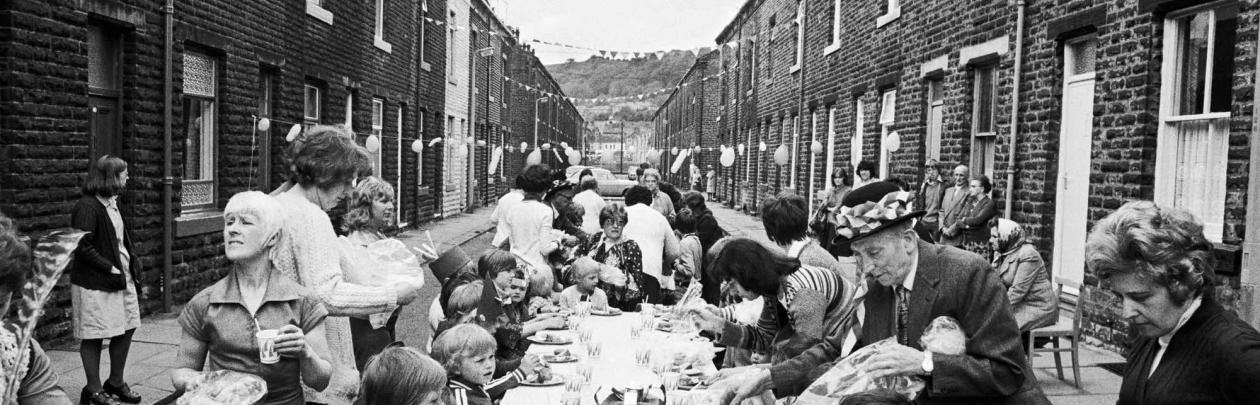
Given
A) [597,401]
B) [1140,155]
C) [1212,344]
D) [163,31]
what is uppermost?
[163,31]

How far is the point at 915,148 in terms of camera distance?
15719 millimetres

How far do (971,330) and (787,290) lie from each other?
1.48 m

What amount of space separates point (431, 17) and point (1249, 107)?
868 inches

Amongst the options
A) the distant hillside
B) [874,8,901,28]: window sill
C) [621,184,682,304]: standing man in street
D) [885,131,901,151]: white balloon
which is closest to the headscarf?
[621,184,682,304]: standing man in street

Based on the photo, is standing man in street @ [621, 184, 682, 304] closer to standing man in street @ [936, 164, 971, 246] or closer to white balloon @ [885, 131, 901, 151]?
standing man in street @ [936, 164, 971, 246]

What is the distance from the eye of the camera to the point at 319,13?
16797mm

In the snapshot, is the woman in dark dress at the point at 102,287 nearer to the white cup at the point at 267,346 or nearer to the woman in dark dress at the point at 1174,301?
the white cup at the point at 267,346

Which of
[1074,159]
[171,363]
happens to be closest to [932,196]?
[1074,159]

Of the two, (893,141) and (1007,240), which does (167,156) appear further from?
(893,141)

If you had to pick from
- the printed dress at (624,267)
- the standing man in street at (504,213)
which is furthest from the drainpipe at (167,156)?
the printed dress at (624,267)

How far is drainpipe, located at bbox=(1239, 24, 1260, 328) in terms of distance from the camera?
7551 mm

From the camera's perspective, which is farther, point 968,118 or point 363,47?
point 363,47

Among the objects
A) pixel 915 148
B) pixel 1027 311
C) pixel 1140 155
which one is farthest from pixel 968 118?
pixel 1027 311

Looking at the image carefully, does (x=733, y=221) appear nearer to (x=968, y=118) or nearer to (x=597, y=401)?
(x=968, y=118)
